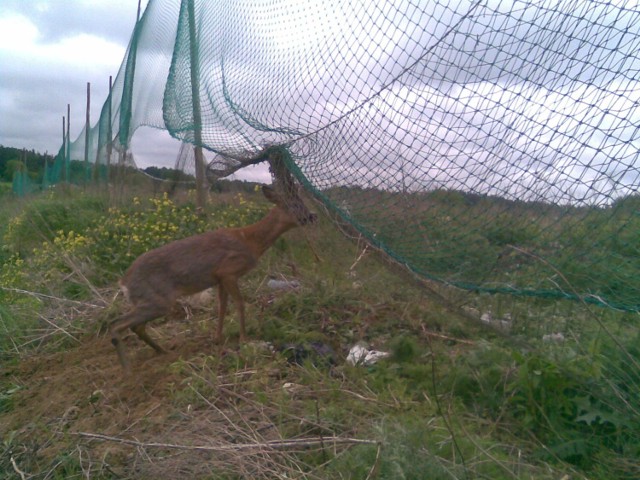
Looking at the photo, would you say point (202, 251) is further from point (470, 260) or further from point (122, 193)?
point (122, 193)

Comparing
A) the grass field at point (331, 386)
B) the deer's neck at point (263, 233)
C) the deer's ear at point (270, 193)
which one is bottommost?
the grass field at point (331, 386)

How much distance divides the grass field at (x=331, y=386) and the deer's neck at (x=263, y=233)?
0.25 m

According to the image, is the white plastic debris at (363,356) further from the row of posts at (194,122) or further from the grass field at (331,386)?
the row of posts at (194,122)

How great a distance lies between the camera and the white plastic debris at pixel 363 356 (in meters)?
3.82

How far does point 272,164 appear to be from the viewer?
393 cm

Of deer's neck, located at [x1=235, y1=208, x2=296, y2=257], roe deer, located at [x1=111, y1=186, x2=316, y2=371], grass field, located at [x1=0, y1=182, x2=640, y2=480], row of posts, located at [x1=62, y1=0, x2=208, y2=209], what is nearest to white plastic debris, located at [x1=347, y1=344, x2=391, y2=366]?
grass field, located at [x1=0, y1=182, x2=640, y2=480]

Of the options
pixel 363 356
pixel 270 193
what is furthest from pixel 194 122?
pixel 363 356

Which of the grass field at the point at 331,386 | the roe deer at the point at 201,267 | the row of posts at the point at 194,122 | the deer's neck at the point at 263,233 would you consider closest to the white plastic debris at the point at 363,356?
the grass field at the point at 331,386

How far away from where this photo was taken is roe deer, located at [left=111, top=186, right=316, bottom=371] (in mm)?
4316

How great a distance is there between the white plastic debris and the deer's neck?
3.77 ft

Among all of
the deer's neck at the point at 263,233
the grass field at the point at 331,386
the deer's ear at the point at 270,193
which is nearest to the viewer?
the grass field at the point at 331,386

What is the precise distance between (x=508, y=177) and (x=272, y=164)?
5.69 ft

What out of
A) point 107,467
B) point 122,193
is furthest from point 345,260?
point 122,193

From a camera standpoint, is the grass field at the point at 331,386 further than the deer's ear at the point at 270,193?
No
